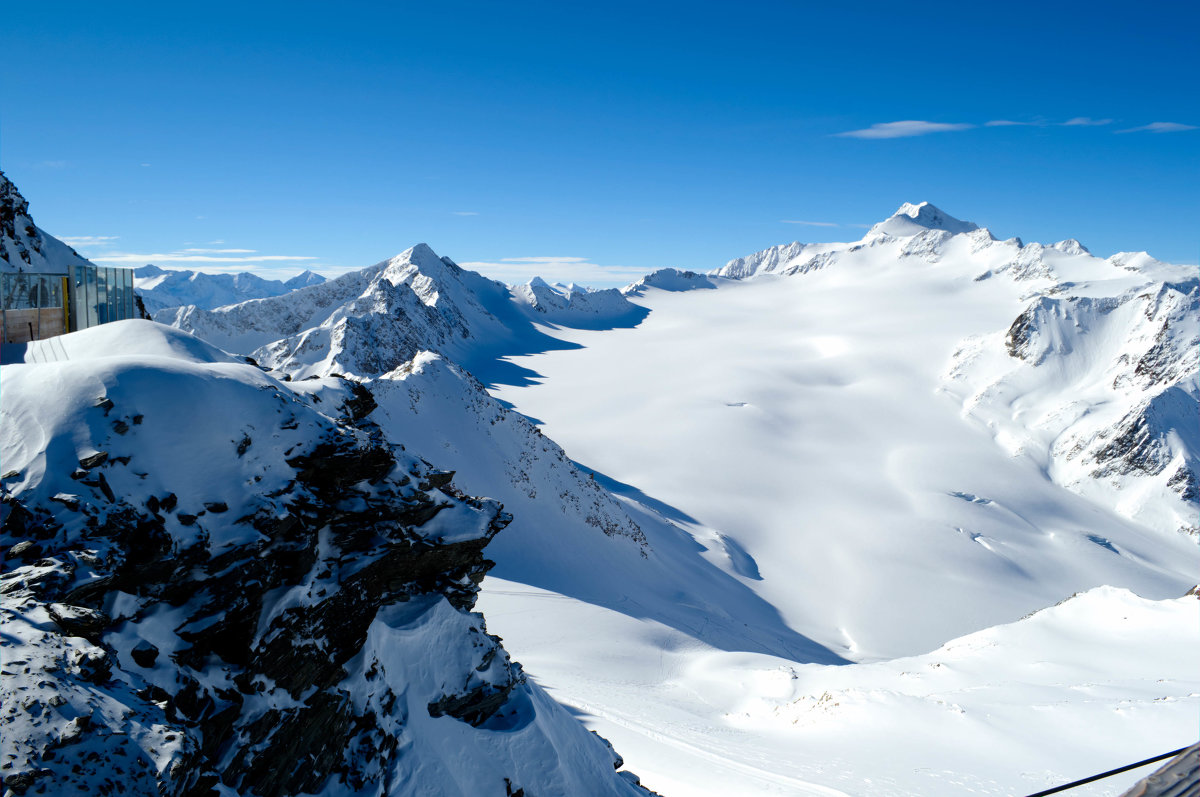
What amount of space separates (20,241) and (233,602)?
18.2m

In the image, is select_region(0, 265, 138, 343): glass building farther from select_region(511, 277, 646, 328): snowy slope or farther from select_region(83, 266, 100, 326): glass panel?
select_region(511, 277, 646, 328): snowy slope


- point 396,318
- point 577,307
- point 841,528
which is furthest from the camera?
point 577,307

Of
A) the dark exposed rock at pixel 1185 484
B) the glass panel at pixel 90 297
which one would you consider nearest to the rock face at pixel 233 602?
the glass panel at pixel 90 297

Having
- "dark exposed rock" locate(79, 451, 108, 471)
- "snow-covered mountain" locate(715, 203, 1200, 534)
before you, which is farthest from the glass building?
"snow-covered mountain" locate(715, 203, 1200, 534)

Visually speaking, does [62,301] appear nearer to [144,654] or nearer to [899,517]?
[144,654]

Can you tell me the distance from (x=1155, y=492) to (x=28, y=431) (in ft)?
259

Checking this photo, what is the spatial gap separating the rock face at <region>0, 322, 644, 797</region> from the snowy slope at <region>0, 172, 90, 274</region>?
454 inches

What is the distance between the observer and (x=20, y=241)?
1856 centimetres

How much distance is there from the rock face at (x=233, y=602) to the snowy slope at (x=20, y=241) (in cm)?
1152

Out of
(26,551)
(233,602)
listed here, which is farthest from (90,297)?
(233,602)

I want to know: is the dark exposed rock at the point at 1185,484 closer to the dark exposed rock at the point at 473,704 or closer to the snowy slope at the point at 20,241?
the dark exposed rock at the point at 473,704

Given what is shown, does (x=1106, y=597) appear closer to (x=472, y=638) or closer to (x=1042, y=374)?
(x=472, y=638)

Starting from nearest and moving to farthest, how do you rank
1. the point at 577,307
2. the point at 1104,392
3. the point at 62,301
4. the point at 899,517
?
the point at 62,301 < the point at 899,517 < the point at 1104,392 < the point at 577,307

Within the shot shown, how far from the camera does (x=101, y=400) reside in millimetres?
7469
